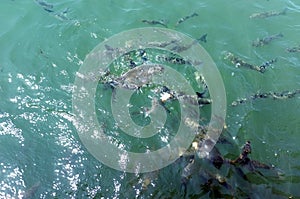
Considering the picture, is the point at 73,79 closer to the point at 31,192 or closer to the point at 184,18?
the point at 31,192

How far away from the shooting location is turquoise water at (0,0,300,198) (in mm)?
8625

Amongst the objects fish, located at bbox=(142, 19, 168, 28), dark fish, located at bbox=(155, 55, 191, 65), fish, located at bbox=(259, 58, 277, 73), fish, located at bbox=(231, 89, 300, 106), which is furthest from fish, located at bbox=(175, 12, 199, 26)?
fish, located at bbox=(231, 89, 300, 106)

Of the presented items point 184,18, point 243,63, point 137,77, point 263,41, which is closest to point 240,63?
point 243,63

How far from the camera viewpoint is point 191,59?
38.4ft

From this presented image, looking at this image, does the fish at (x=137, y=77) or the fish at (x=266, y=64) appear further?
the fish at (x=266, y=64)

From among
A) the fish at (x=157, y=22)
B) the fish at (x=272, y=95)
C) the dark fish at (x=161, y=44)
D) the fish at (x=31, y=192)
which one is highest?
the fish at (x=157, y=22)

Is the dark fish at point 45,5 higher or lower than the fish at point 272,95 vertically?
higher

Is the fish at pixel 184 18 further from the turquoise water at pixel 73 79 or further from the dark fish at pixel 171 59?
the dark fish at pixel 171 59

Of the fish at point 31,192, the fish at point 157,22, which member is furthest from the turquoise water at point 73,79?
the fish at point 157,22

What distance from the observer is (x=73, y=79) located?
10.8 meters

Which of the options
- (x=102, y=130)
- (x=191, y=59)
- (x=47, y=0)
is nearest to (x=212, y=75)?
(x=191, y=59)

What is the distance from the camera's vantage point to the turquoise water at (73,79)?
8.62 meters

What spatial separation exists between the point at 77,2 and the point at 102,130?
6.09 m

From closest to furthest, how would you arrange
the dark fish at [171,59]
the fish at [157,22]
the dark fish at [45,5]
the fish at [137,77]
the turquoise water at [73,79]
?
the turquoise water at [73,79], the fish at [137,77], the dark fish at [171,59], the fish at [157,22], the dark fish at [45,5]
